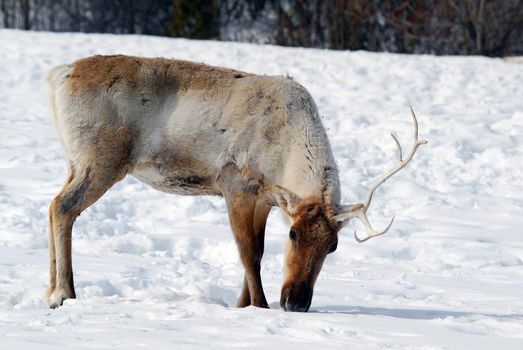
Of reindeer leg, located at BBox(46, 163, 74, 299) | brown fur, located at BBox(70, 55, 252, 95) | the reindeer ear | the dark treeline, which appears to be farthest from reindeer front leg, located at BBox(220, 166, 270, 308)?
the dark treeline

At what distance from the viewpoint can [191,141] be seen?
6.82 metres

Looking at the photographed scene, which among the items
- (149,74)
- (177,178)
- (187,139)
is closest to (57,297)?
(177,178)

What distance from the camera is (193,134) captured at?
682 cm

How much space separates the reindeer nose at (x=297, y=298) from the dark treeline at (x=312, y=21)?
1706cm

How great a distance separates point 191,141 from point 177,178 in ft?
0.83

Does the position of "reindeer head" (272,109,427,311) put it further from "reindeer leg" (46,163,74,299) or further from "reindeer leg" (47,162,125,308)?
"reindeer leg" (46,163,74,299)

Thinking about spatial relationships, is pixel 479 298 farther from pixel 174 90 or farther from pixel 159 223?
pixel 159 223

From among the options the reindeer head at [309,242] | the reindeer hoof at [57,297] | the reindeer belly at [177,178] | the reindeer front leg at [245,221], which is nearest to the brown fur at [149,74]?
the reindeer belly at [177,178]

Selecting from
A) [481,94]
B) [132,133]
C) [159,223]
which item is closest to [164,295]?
[132,133]

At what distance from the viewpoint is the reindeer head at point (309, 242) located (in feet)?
19.9

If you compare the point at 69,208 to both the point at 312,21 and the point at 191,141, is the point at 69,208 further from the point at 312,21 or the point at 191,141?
the point at 312,21

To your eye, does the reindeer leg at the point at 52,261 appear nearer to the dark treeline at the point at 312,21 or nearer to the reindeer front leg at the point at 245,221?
the reindeer front leg at the point at 245,221

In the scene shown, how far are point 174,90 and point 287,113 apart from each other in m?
0.77

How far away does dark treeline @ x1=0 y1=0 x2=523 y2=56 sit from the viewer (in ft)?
75.5
